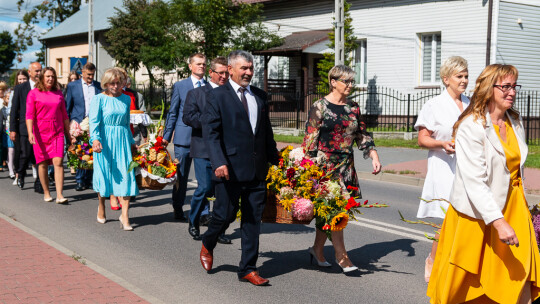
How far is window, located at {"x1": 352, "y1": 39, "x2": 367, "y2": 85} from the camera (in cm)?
2842

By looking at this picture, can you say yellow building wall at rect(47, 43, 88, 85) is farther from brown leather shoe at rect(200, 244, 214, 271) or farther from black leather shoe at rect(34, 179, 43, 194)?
brown leather shoe at rect(200, 244, 214, 271)

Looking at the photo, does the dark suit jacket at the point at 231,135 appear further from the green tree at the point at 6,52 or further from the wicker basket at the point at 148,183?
the green tree at the point at 6,52

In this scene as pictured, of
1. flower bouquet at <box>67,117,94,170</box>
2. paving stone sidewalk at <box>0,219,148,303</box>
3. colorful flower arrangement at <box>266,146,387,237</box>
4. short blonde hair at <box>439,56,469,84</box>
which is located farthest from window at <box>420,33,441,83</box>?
paving stone sidewalk at <box>0,219,148,303</box>

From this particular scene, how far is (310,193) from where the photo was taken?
5.82 meters

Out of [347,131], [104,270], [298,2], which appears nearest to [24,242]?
[104,270]

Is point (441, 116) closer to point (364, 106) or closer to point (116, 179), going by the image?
point (116, 179)

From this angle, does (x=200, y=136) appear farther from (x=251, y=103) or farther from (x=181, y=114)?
(x=251, y=103)

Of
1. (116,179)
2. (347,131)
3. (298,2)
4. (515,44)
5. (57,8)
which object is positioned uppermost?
(57,8)

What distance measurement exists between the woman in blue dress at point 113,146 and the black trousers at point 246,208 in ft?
9.09

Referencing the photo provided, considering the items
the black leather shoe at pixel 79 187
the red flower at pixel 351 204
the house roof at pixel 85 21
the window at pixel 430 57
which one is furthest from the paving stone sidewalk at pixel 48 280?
the house roof at pixel 85 21

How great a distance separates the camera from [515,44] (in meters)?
24.0

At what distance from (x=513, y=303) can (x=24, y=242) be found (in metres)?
5.11

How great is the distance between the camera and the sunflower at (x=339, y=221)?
5.70 metres

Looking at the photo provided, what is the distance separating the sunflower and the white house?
1919 centimetres
